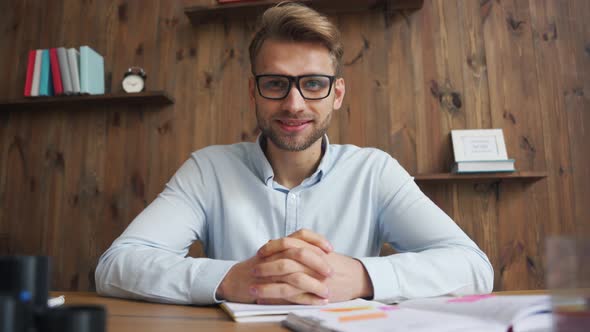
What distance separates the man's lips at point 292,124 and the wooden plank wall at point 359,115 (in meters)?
1.05

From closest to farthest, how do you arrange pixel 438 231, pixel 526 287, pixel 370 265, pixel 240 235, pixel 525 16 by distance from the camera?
1. pixel 370 265
2. pixel 438 231
3. pixel 240 235
4. pixel 526 287
5. pixel 525 16

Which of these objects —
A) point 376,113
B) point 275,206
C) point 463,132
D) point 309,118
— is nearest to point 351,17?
point 376,113

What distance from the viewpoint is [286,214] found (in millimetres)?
1296

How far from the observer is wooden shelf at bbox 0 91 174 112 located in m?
2.39

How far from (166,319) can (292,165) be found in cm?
78

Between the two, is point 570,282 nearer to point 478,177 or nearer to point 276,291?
point 276,291

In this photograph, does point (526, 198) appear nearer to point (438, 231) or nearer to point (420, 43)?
point (420, 43)

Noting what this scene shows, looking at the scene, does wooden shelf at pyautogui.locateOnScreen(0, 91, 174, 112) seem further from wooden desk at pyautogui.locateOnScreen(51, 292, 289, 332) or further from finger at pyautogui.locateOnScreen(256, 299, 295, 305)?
finger at pyautogui.locateOnScreen(256, 299, 295, 305)

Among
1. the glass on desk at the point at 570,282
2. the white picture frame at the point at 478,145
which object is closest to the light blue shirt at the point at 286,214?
the glass on desk at the point at 570,282

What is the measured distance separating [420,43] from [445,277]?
1.75 meters

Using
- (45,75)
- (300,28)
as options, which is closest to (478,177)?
(300,28)

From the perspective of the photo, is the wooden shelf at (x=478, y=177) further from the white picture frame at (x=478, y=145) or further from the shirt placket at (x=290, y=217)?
the shirt placket at (x=290, y=217)

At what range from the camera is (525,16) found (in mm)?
2344

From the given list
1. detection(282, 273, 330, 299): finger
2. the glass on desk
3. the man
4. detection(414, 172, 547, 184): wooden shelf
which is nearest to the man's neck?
the man
